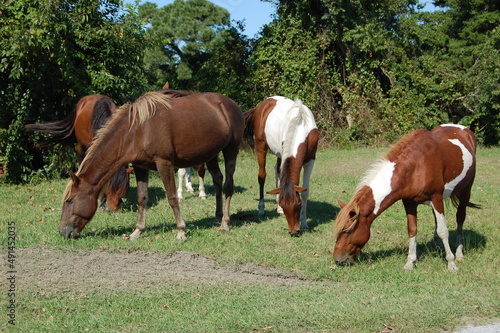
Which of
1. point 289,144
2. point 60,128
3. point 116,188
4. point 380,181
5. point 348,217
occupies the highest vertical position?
point 60,128

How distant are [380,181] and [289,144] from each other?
7.35 feet

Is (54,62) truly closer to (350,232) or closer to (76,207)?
(76,207)

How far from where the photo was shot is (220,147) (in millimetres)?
8188

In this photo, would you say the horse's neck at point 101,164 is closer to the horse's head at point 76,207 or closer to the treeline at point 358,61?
the horse's head at point 76,207

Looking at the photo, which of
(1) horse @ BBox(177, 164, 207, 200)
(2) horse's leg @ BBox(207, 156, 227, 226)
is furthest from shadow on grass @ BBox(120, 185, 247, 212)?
(2) horse's leg @ BBox(207, 156, 227, 226)

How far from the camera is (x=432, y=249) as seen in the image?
24.0ft

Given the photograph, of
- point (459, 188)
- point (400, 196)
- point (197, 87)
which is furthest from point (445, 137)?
point (197, 87)

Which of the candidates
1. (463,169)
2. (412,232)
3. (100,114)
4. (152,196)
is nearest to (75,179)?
(100,114)

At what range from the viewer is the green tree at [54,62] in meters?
11.2

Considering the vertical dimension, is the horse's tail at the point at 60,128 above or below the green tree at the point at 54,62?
below

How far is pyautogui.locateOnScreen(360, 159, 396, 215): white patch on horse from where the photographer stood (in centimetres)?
626

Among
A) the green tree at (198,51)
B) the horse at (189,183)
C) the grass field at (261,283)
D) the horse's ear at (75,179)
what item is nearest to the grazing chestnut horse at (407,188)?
the grass field at (261,283)

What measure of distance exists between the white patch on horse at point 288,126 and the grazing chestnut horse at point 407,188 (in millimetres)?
2039

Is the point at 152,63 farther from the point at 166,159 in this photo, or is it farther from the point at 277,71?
the point at 166,159
